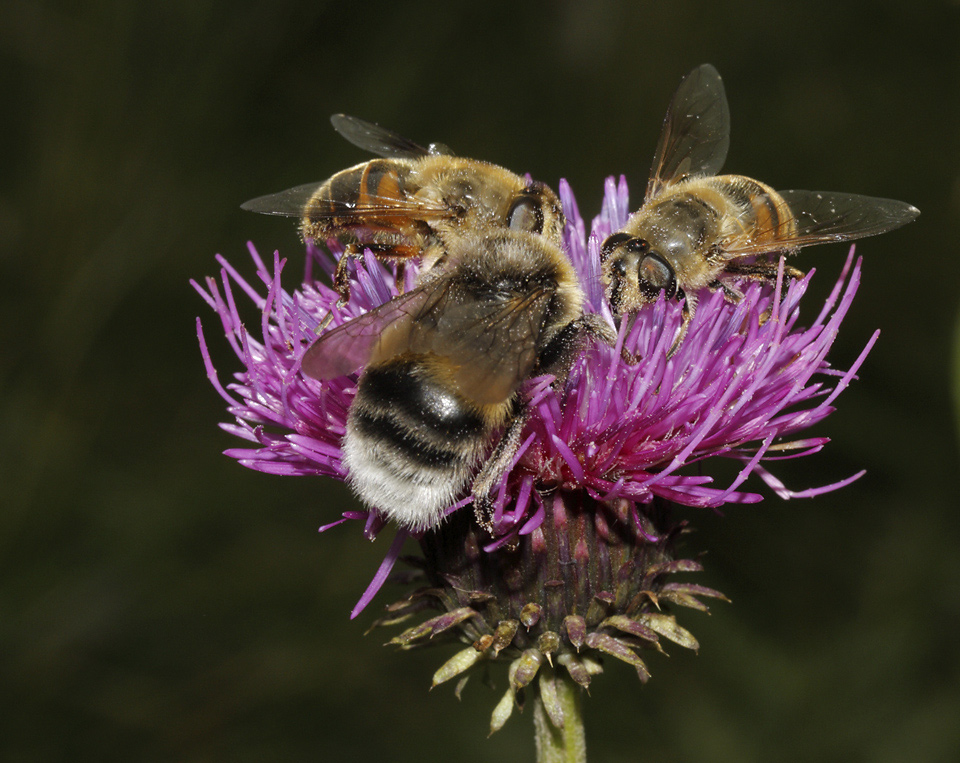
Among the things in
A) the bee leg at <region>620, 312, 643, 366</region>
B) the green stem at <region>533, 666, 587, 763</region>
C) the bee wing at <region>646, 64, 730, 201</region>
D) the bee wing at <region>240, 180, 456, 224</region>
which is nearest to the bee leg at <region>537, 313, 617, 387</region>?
the bee leg at <region>620, 312, 643, 366</region>

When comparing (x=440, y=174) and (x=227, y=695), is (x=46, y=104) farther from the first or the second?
(x=227, y=695)

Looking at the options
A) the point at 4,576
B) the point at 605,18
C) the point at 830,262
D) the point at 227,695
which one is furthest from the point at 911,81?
the point at 4,576

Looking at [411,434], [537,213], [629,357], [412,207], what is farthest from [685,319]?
[411,434]

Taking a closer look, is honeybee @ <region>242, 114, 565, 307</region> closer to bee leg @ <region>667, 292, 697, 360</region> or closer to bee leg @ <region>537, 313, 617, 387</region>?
bee leg @ <region>667, 292, 697, 360</region>

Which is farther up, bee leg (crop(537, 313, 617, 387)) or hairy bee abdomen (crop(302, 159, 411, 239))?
hairy bee abdomen (crop(302, 159, 411, 239))

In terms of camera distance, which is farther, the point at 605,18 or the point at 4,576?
the point at 605,18

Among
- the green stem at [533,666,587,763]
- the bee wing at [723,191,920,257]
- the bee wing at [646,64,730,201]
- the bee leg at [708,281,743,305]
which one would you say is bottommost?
the green stem at [533,666,587,763]

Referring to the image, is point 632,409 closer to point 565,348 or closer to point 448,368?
point 565,348
